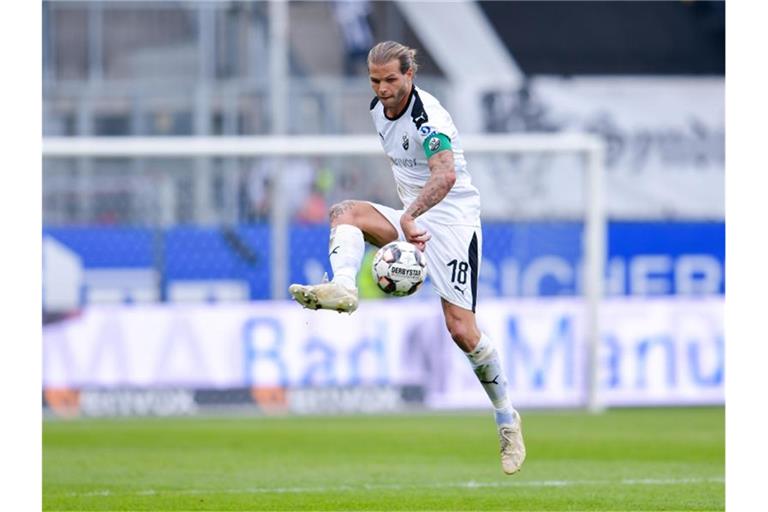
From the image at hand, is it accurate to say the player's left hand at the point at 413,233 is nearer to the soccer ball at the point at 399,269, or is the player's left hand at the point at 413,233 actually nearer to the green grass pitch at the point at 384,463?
the soccer ball at the point at 399,269

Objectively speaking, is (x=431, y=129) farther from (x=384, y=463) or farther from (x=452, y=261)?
(x=384, y=463)

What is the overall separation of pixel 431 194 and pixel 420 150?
18.6 inches

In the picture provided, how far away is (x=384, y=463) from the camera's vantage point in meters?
12.3

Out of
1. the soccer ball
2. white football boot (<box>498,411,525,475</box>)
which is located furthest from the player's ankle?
white football boot (<box>498,411,525,475</box>)

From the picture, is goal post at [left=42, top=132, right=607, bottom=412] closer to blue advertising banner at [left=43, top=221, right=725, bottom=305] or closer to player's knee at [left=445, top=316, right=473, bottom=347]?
blue advertising banner at [left=43, top=221, right=725, bottom=305]

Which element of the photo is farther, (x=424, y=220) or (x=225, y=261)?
(x=225, y=261)

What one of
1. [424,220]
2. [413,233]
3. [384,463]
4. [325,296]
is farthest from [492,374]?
[384,463]

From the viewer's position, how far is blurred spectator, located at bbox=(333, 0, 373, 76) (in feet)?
80.2

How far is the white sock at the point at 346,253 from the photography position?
8750 mm

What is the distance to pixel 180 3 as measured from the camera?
2388 centimetres

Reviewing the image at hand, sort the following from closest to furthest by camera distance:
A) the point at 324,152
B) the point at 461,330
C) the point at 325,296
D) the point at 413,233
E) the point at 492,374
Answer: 1. the point at 325,296
2. the point at 413,233
3. the point at 461,330
4. the point at 492,374
5. the point at 324,152

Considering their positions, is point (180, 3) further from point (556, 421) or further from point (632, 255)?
point (556, 421)

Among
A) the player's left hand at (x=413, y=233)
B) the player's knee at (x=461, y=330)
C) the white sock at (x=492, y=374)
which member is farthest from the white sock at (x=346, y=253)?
the white sock at (x=492, y=374)
